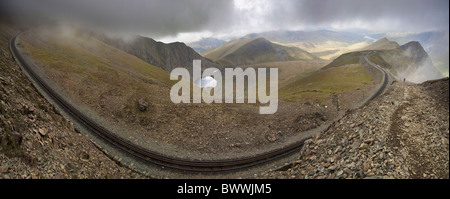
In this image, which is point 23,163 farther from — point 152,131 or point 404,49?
point 404,49

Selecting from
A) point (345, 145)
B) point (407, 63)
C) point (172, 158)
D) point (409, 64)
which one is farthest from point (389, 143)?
point (409, 64)

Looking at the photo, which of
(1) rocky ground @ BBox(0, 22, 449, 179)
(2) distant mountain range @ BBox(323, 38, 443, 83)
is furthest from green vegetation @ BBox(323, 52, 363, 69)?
(1) rocky ground @ BBox(0, 22, 449, 179)

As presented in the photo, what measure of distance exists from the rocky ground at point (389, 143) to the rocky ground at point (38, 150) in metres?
17.3

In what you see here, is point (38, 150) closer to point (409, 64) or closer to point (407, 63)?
point (407, 63)

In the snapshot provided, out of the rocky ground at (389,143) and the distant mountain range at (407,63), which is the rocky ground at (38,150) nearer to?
the rocky ground at (389,143)

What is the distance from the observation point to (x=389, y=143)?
1489cm

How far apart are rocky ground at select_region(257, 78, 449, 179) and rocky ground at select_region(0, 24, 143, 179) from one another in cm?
1727

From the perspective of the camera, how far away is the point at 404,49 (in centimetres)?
15462

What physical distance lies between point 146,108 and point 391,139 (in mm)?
32554

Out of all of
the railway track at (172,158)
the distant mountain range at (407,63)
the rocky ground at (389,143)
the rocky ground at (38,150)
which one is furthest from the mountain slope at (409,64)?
the rocky ground at (38,150)

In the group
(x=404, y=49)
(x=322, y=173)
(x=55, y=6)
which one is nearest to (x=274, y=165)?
(x=322, y=173)

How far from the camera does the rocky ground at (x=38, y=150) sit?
13.2 meters

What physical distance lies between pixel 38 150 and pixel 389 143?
25565mm

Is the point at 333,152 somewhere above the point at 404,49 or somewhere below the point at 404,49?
below
